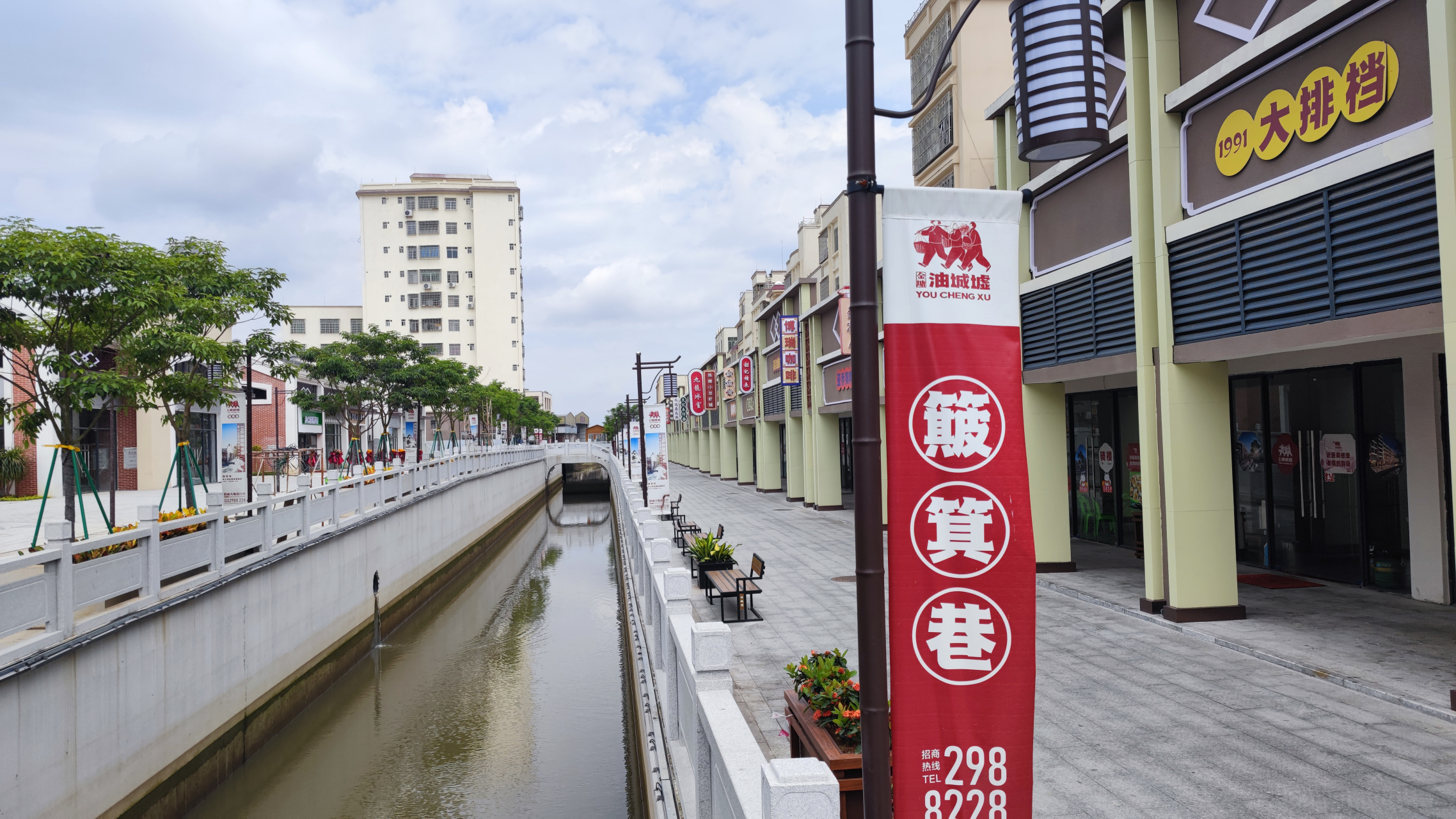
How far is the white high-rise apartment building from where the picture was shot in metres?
80.4

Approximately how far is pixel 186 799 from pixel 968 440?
36.6ft

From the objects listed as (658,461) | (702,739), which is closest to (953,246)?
(702,739)

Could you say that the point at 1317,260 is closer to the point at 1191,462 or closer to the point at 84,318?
the point at 1191,462

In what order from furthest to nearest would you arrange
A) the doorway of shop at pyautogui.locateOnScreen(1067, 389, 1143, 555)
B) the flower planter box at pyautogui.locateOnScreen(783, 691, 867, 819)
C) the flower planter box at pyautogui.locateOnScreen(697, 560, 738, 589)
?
the doorway of shop at pyautogui.locateOnScreen(1067, 389, 1143, 555) < the flower planter box at pyautogui.locateOnScreen(697, 560, 738, 589) < the flower planter box at pyautogui.locateOnScreen(783, 691, 867, 819)

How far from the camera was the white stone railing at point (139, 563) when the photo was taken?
25.7 feet

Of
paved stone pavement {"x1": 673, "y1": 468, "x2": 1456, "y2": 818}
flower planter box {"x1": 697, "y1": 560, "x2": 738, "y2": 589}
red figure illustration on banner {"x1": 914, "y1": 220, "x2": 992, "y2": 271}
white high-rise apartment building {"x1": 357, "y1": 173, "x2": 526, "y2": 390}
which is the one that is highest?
white high-rise apartment building {"x1": 357, "y1": 173, "x2": 526, "y2": 390}

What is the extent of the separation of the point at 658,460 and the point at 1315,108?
18110 mm

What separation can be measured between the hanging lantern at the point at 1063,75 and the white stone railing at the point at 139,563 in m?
9.07

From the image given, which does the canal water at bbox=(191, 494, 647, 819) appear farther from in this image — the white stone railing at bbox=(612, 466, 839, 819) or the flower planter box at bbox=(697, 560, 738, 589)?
the flower planter box at bbox=(697, 560, 738, 589)

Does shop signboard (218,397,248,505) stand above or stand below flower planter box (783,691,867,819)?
above

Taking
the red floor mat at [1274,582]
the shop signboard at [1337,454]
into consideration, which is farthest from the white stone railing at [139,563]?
the shop signboard at [1337,454]

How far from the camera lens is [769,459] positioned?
38031mm

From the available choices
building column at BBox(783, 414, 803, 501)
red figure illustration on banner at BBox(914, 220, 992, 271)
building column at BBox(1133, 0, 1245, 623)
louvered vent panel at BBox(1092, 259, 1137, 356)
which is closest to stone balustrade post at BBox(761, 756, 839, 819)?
red figure illustration on banner at BBox(914, 220, 992, 271)

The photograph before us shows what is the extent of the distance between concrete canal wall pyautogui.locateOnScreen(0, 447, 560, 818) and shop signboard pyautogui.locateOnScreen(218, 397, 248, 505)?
55.8 inches
